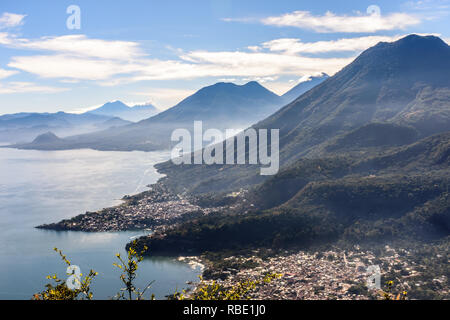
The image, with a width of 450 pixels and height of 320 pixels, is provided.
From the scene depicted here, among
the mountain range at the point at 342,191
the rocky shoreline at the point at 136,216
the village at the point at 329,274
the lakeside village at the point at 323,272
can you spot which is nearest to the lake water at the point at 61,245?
the rocky shoreline at the point at 136,216

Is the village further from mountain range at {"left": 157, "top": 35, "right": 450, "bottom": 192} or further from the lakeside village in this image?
mountain range at {"left": 157, "top": 35, "right": 450, "bottom": 192}

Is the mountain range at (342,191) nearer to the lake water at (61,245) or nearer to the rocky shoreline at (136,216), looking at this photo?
the rocky shoreline at (136,216)

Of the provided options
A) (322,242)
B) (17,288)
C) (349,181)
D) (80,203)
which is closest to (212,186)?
(80,203)

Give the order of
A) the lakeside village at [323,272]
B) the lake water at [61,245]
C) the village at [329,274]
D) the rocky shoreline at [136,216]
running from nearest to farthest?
the village at [329,274] → the lakeside village at [323,272] → the lake water at [61,245] → the rocky shoreline at [136,216]

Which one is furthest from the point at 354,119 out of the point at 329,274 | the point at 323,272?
the point at 329,274

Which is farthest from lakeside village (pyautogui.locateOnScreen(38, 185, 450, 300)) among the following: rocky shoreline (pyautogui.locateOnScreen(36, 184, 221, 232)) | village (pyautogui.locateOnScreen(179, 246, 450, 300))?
rocky shoreline (pyautogui.locateOnScreen(36, 184, 221, 232))

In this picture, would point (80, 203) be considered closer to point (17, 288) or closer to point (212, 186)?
point (212, 186)

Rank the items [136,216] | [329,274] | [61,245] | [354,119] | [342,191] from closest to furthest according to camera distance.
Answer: [329,274] → [61,245] → [342,191] → [136,216] → [354,119]

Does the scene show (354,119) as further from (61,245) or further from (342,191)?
(61,245)

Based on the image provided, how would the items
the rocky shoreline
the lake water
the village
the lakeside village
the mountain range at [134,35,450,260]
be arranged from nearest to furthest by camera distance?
the village < the lakeside village < the lake water < the mountain range at [134,35,450,260] < the rocky shoreline
